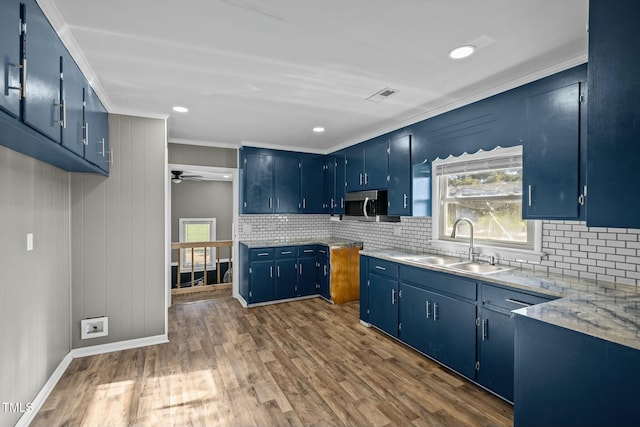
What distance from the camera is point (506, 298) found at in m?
2.26

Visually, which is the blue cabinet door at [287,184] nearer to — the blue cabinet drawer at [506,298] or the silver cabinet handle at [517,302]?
the blue cabinet drawer at [506,298]

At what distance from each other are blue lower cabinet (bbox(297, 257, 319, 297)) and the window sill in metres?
2.07

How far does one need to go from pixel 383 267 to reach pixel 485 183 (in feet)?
4.58

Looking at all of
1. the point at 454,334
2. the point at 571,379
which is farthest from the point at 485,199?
the point at 571,379

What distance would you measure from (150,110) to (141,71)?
0.96 m

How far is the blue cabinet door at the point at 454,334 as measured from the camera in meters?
2.53

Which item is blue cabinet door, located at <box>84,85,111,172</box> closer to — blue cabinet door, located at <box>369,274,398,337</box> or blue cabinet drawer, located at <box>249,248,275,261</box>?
blue cabinet drawer, located at <box>249,248,275,261</box>

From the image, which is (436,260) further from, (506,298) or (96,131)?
(96,131)

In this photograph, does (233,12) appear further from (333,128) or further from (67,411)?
(67,411)

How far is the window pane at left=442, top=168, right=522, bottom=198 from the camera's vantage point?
288 centimetres

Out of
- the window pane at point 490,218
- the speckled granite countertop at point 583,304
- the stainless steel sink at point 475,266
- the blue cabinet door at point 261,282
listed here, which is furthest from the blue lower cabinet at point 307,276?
the speckled granite countertop at point 583,304

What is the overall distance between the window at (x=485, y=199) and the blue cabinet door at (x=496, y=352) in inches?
31.3

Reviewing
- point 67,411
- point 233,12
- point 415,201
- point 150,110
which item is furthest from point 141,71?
point 415,201

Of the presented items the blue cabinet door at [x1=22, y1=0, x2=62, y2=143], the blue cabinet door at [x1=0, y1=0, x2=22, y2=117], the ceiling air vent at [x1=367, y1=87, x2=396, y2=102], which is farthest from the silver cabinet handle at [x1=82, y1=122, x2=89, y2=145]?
the ceiling air vent at [x1=367, y1=87, x2=396, y2=102]
